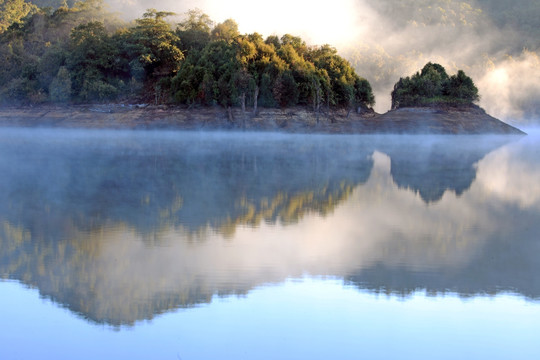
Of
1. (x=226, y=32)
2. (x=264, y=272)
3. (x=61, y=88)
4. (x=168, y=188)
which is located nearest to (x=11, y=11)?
(x=61, y=88)

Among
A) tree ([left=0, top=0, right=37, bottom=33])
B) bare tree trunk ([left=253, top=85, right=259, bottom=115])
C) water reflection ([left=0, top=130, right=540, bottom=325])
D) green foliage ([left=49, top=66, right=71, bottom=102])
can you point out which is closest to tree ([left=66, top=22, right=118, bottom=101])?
green foliage ([left=49, top=66, right=71, bottom=102])

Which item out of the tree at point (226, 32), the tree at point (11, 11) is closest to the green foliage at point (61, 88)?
the tree at point (226, 32)

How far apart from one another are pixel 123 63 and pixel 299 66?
14.8 meters

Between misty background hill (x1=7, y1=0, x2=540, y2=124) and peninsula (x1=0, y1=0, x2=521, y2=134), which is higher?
misty background hill (x1=7, y1=0, x2=540, y2=124)

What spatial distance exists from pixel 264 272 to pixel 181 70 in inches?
1577

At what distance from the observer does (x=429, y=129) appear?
44.6m

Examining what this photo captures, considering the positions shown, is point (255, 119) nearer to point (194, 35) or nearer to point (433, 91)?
point (194, 35)

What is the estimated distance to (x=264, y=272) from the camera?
608 cm

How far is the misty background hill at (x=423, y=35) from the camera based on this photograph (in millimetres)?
71812

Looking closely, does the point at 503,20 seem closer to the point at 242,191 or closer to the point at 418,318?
the point at 242,191

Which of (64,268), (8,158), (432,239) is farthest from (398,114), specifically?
(64,268)

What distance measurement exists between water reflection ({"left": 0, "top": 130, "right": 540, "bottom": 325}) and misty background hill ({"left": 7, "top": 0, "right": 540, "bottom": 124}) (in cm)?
5844

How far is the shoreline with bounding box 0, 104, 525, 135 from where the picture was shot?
42031mm

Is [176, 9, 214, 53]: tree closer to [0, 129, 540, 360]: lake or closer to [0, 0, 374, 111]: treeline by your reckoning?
[0, 0, 374, 111]: treeline
